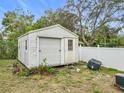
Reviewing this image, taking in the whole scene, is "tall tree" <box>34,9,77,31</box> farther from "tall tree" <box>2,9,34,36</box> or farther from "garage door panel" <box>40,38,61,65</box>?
"garage door panel" <box>40,38,61,65</box>

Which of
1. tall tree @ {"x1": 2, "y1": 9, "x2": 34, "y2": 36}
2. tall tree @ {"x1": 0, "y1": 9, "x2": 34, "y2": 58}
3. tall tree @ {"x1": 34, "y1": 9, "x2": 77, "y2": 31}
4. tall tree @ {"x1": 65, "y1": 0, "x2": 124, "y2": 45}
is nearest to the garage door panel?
Result: tall tree @ {"x1": 65, "y1": 0, "x2": 124, "y2": 45}

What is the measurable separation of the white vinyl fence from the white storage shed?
1.28 meters

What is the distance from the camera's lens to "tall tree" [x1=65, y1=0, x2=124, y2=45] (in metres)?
21.4

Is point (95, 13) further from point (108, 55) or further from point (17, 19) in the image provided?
point (17, 19)

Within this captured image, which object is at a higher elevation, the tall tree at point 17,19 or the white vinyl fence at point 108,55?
the tall tree at point 17,19

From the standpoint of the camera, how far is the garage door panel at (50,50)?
1124 cm

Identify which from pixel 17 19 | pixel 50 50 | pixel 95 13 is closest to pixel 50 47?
pixel 50 50

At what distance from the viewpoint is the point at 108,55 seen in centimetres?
1135

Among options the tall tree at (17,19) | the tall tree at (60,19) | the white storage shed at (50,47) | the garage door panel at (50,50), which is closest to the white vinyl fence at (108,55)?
the white storage shed at (50,47)

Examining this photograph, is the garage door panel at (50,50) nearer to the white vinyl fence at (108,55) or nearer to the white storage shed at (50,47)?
the white storage shed at (50,47)

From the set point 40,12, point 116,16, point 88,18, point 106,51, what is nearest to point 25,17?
point 40,12

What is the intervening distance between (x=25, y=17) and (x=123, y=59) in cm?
2386

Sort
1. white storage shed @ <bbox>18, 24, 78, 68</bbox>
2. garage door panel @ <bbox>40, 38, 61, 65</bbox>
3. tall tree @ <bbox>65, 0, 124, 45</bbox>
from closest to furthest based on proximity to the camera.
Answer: white storage shed @ <bbox>18, 24, 78, 68</bbox> → garage door panel @ <bbox>40, 38, 61, 65</bbox> → tall tree @ <bbox>65, 0, 124, 45</bbox>

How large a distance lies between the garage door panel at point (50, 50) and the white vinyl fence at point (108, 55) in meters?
2.79
